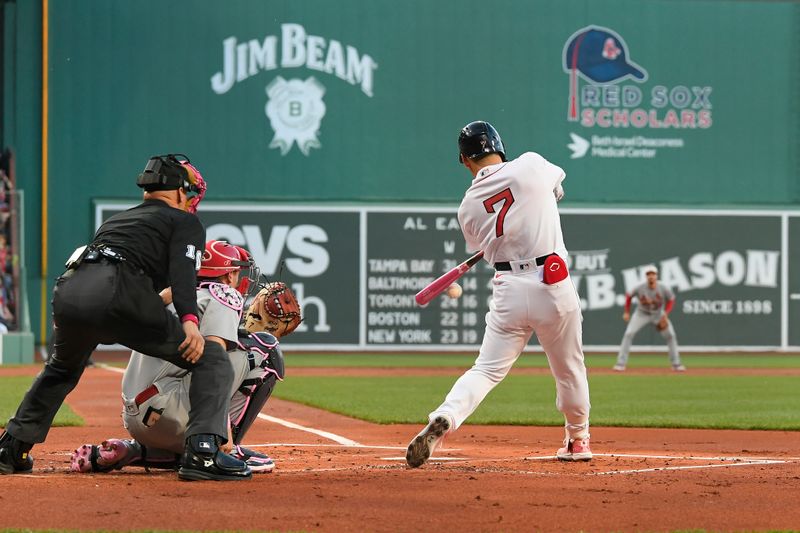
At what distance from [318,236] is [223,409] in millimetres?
19867

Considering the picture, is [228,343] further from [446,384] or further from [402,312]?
[402,312]

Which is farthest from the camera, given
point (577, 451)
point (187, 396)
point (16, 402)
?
point (16, 402)

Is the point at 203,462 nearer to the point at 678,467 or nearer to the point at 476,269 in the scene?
the point at 678,467

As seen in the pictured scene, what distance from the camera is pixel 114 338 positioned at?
6125 mm

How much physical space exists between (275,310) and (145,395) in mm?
1071

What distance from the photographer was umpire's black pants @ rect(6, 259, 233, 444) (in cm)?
602

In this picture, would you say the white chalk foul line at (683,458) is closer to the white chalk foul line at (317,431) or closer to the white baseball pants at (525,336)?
the white baseball pants at (525,336)

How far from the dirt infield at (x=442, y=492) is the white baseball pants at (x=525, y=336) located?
1.38 ft

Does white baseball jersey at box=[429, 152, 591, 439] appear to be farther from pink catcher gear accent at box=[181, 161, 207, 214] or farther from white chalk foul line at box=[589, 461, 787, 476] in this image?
pink catcher gear accent at box=[181, 161, 207, 214]

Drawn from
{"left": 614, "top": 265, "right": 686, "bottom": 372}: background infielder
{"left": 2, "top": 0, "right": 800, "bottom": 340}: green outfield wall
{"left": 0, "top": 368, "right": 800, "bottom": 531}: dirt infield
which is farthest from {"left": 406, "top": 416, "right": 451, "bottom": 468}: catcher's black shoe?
{"left": 2, "top": 0, "right": 800, "bottom": 340}: green outfield wall

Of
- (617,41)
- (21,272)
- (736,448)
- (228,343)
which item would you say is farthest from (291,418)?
(617,41)

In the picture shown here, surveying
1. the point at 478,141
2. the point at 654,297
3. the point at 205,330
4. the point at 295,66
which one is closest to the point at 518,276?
the point at 478,141

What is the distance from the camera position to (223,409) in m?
6.32

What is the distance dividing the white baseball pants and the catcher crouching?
1.01 meters
